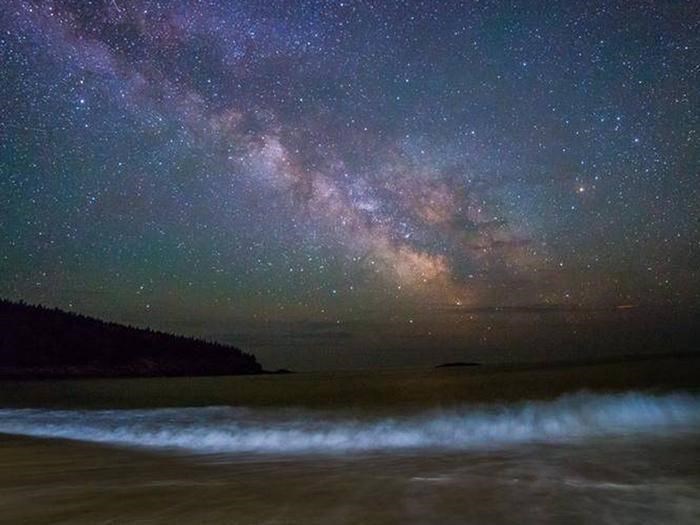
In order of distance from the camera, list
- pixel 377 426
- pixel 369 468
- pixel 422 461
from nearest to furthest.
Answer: pixel 369 468
pixel 422 461
pixel 377 426

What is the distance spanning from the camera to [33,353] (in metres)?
104

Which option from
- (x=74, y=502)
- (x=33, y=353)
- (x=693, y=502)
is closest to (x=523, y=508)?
(x=693, y=502)

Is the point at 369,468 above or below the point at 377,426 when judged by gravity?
below

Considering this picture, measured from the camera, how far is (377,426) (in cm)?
2373

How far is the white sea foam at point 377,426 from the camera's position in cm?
1944

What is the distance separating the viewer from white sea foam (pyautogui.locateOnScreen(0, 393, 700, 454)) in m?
19.4

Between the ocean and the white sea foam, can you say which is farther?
the white sea foam

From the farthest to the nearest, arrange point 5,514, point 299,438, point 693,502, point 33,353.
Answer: point 33,353
point 299,438
point 693,502
point 5,514

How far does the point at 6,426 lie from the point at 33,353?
89256 millimetres

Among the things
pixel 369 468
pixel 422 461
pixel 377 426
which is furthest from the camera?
pixel 377 426

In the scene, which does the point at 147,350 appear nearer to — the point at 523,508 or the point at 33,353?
the point at 33,353

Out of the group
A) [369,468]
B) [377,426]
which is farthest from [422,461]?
[377,426]

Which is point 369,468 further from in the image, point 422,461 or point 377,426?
point 377,426

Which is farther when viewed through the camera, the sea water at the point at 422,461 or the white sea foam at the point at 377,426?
the white sea foam at the point at 377,426
